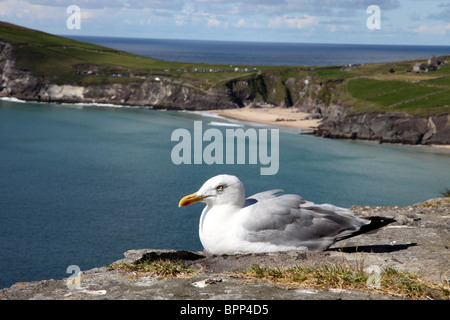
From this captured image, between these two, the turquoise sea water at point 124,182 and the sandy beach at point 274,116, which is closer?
the turquoise sea water at point 124,182

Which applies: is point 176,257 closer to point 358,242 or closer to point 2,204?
point 358,242

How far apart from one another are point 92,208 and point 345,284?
40590 mm

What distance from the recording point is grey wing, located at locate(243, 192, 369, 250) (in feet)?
28.8

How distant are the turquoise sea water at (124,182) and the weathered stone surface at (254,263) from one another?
23022mm

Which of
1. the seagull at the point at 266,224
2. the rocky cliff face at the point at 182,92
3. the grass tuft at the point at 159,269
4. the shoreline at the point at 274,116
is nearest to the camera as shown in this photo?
the grass tuft at the point at 159,269

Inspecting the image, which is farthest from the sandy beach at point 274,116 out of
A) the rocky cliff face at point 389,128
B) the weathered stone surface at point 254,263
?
the weathered stone surface at point 254,263

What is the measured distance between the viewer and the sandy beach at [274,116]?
330 feet

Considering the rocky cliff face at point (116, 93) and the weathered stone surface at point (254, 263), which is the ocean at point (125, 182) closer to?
the rocky cliff face at point (116, 93)

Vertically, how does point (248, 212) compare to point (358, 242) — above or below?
above

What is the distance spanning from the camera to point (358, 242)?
386 inches

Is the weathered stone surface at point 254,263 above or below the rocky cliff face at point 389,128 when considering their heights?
above

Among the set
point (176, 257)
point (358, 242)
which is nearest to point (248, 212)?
point (176, 257)

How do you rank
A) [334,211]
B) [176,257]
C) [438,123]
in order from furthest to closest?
[438,123] < [334,211] < [176,257]

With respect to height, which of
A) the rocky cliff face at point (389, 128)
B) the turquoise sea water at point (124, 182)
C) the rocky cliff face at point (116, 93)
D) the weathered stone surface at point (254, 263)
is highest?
the rocky cliff face at point (116, 93)
